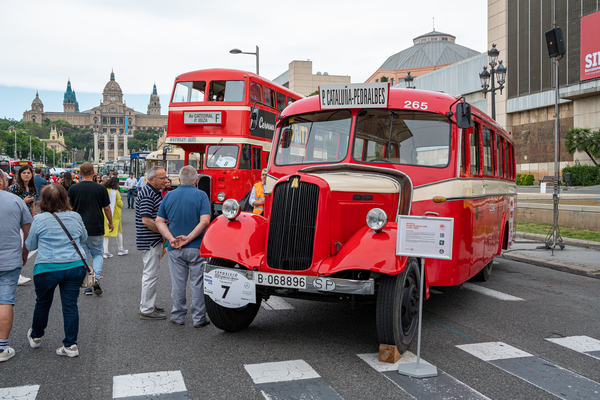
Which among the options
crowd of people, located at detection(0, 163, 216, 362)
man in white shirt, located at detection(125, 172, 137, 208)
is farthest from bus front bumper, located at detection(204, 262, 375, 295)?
man in white shirt, located at detection(125, 172, 137, 208)

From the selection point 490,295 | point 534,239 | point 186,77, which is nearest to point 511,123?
point 534,239

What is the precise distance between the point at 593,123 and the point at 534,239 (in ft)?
98.6

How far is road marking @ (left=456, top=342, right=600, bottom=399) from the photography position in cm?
450

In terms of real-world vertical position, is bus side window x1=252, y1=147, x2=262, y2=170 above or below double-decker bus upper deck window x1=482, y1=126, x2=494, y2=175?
above

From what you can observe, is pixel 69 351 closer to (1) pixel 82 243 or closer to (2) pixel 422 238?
(1) pixel 82 243

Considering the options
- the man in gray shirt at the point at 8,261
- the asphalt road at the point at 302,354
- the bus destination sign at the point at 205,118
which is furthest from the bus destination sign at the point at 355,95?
the bus destination sign at the point at 205,118

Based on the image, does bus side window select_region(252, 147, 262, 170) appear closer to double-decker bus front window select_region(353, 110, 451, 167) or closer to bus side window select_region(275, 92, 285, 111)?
bus side window select_region(275, 92, 285, 111)

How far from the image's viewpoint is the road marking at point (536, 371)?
4504 millimetres

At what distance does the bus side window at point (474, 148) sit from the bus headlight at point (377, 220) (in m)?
2.37

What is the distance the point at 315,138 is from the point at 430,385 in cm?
319

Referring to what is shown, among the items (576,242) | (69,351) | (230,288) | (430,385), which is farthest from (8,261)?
(576,242)

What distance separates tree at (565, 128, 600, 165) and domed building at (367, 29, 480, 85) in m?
61.5

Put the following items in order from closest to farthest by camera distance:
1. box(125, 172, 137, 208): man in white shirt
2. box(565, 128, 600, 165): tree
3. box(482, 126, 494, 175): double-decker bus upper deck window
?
box(482, 126, 494, 175): double-decker bus upper deck window
box(125, 172, 137, 208): man in white shirt
box(565, 128, 600, 165): tree

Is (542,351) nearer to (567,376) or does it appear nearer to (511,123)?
(567,376)
